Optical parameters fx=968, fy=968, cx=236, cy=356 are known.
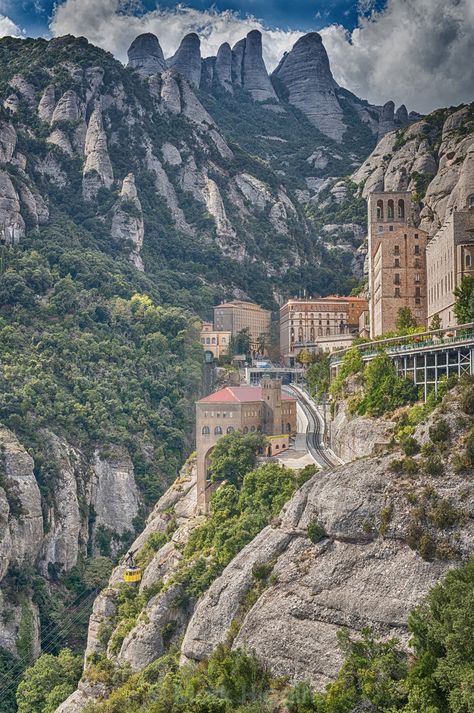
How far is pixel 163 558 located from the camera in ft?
232

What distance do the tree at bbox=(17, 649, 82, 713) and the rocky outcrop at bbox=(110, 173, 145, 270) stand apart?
9307cm

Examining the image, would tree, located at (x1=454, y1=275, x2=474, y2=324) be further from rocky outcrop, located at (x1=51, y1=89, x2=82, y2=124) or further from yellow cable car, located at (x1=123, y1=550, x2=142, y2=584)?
rocky outcrop, located at (x1=51, y1=89, x2=82, y2=124)

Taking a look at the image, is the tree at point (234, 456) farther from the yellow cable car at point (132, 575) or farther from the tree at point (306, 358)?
the tree at point (306, 358)

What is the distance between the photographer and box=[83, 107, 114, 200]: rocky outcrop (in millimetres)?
169000

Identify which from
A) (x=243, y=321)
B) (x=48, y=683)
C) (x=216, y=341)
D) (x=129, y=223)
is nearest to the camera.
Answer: (x=48, y=683)

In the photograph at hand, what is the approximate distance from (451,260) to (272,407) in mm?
20663

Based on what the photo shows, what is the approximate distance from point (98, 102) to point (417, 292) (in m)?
115

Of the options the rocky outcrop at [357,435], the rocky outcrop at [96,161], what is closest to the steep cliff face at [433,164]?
the rocky outcrop at [357,435]

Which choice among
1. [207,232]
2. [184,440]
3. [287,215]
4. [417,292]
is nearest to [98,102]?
[207,232]

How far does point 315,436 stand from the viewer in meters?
81.5

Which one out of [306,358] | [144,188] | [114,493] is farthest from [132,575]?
[144,188]

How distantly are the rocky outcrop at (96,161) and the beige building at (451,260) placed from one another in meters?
103

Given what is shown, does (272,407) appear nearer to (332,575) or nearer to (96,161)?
(332,575)

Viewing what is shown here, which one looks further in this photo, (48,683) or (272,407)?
(272,407)
